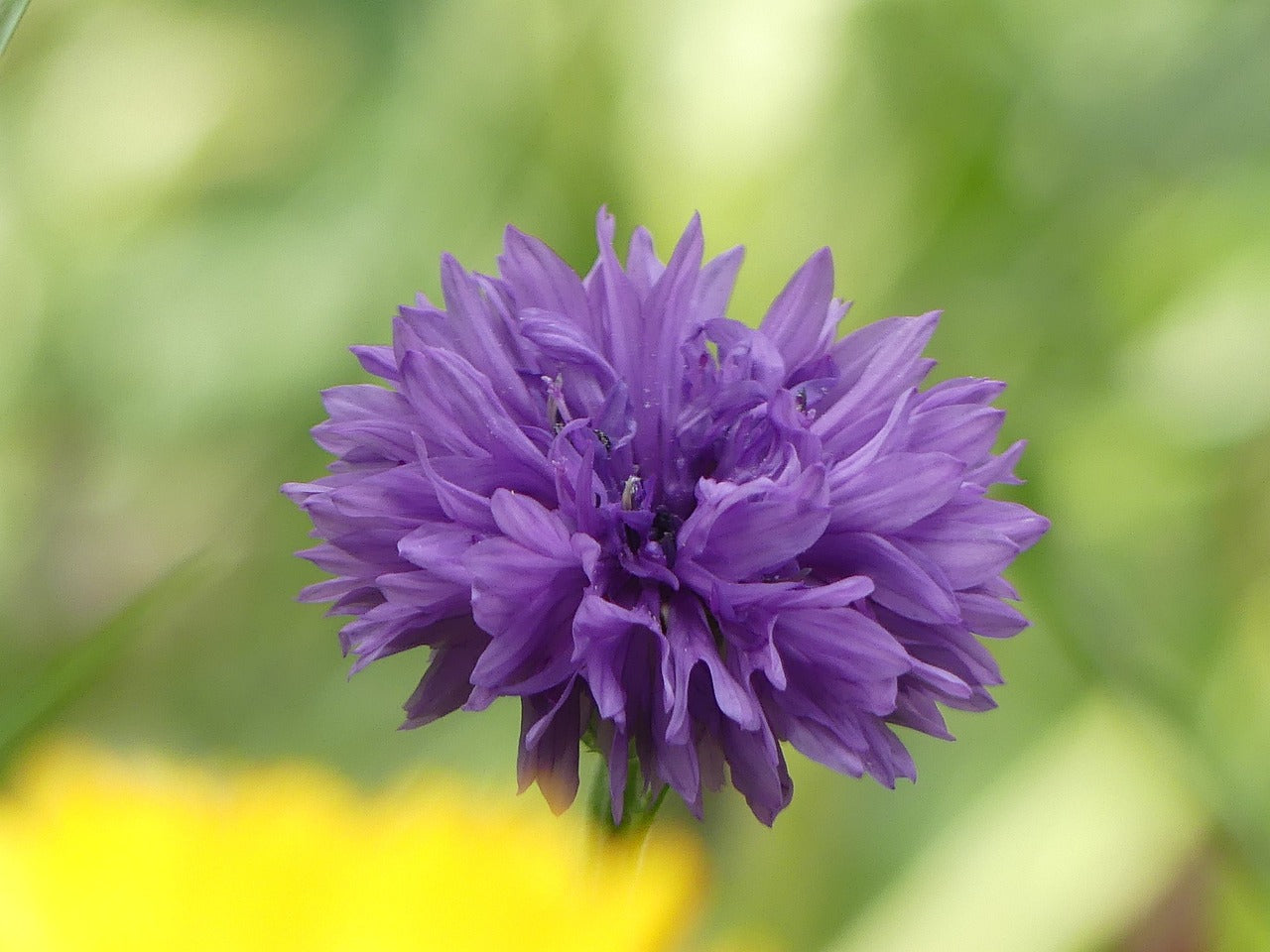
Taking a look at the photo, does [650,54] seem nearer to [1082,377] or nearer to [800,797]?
[1082,377]

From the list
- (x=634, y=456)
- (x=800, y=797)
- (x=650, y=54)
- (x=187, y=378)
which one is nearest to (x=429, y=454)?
(x=634, y=456)

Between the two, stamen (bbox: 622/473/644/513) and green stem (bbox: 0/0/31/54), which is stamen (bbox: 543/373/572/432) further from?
green stem (bbox: 0/0/31/54)

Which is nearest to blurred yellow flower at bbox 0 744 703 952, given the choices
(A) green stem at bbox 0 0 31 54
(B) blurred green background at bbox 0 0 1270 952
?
(A) green stem at bbox 0 0 31 54

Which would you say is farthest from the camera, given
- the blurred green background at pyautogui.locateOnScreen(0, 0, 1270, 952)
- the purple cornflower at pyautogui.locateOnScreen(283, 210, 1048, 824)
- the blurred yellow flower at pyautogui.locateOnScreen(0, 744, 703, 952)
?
the blurred green background at pyautogui.locateOnScreen(0, 0, 1270, 952)

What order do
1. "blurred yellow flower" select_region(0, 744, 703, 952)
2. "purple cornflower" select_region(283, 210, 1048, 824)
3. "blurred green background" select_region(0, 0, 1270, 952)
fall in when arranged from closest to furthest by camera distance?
"blurred yellow flower" select_region(0, 744, 703, 952)
"purple cornflower" select_region(283, 210, 1048, 824)
"blurred green background" select_region(0, 0, 1270, 952)

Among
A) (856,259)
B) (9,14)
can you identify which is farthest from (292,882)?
(856,259)

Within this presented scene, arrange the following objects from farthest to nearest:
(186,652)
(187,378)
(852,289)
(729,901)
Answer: (852,289) → (187,378) → (729,901) → (186,652)
